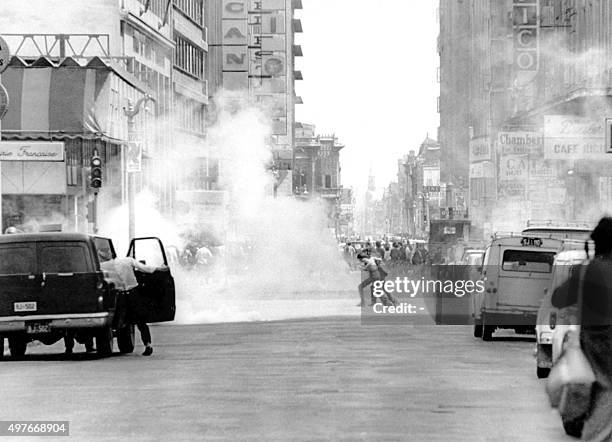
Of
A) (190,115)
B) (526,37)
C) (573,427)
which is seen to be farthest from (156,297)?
(190,115)

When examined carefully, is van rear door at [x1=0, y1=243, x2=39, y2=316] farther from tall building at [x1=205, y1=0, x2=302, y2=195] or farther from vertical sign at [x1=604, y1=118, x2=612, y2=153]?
tall building at [x1=205, y1=0, x2=302, y2=195]

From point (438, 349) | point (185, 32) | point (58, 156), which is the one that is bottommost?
point (438, 349)

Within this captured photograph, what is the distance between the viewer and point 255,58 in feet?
430

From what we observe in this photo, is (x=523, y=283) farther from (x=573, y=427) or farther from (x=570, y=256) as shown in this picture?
(x=573, y=427)

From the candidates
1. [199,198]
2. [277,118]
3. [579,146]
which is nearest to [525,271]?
[579,146]

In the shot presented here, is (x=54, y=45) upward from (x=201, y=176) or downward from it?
upward

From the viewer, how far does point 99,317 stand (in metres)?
23.4

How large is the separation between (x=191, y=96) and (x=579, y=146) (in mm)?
35324

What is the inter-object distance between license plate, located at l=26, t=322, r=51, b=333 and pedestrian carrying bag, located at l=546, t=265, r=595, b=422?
13.0m

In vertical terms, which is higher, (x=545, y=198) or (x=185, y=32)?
(x=185, y=32)

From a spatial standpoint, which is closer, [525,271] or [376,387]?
[376,387]

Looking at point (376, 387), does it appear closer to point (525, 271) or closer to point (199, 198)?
point (525, 271)

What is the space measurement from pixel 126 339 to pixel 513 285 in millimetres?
7421

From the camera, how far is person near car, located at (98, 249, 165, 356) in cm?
2455
